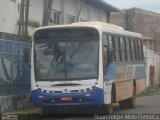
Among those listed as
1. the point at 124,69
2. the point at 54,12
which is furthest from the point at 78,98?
the point at 54,12

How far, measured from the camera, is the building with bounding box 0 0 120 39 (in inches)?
923

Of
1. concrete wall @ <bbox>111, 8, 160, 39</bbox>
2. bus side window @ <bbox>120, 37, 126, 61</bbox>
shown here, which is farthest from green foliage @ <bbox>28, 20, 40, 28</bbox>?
concrete wall @ <bbox>111, 8, 160, 39</bbox>

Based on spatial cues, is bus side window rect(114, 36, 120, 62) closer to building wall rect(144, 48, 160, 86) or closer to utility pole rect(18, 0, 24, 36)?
utility pole rect(18, 0, 24, 36)

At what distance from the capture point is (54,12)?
99.9 feet

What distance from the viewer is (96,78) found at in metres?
17.9

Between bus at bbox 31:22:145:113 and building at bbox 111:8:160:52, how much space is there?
37.4 meters

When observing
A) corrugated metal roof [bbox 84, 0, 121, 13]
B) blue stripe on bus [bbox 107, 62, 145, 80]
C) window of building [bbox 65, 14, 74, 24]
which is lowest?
blue stripe on bus [bbox 107, 62, 145, 80]

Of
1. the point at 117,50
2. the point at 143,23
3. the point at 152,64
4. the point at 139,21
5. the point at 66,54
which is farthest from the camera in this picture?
the point at 143,23

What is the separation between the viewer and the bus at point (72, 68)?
17828 mm

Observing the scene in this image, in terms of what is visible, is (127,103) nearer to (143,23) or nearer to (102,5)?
(102,5)

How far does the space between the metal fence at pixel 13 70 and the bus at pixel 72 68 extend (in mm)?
2161

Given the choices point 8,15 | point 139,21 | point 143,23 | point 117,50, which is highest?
point 139,21

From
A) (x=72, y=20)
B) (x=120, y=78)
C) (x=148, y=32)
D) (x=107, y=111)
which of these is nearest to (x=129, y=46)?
(x=120, y=78)

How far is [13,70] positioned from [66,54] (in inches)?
149
